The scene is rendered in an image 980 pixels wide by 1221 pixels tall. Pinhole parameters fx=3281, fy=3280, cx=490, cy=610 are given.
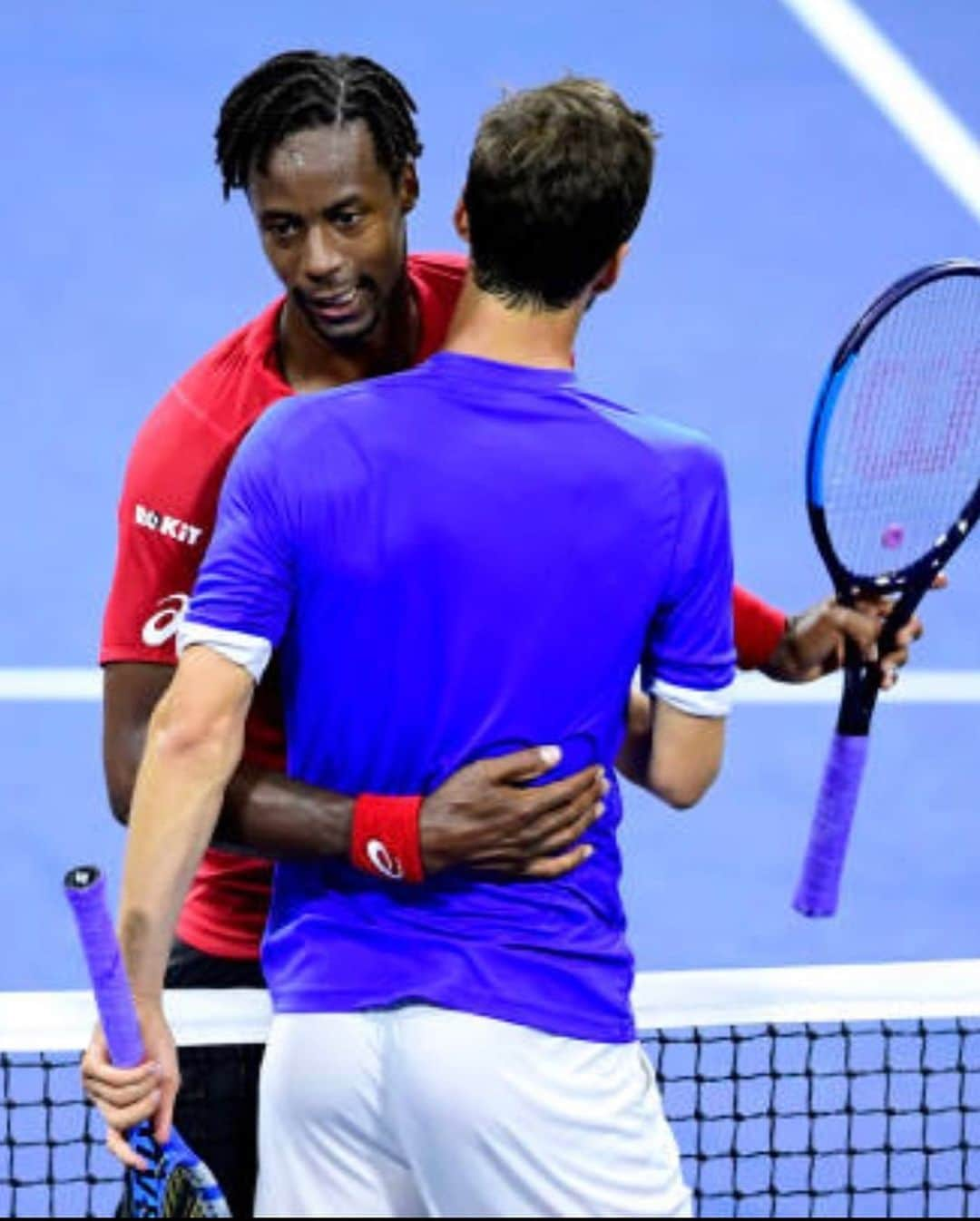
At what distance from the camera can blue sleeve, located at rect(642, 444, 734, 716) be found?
411 centimetres

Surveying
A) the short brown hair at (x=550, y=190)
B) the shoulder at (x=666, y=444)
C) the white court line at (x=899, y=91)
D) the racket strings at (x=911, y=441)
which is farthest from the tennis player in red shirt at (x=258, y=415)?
the white court line at (x=899, y=91)

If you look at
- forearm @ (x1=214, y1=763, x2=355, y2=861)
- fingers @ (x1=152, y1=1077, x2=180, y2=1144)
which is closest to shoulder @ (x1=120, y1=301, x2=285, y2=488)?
forearm @ (x1=214, y1=763, x2=355, y2=861)

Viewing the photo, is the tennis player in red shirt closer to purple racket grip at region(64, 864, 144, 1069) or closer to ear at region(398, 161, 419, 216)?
ear at region(398, 161, 419, 216)

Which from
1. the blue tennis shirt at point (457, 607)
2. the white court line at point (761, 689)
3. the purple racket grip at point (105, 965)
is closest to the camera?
the purple racket grip at point (105, 965)

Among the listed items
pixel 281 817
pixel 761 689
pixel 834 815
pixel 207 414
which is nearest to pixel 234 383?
pixel 207 414

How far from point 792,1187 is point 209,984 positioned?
179 centimetres

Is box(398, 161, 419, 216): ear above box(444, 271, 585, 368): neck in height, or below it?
above

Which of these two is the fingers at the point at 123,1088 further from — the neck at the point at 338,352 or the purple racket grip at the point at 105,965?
the neck at the point at 338,352

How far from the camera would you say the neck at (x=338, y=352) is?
15.7 ft

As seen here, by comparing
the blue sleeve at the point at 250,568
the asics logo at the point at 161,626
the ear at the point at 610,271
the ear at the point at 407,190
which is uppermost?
the ear at the point at 407,190

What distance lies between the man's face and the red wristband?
0.88 metres

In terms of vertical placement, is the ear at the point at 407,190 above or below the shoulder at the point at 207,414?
above

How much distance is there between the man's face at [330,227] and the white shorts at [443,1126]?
3.68ft

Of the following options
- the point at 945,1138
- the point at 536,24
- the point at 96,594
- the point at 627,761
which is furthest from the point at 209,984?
the point at 536,24
